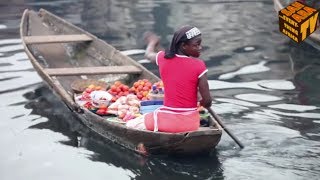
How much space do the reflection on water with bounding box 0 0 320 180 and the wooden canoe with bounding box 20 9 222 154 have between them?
213 millimetres

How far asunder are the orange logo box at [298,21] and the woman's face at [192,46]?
1674 millimetres

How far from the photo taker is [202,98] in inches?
205

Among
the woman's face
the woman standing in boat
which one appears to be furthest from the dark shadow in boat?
the woman's face

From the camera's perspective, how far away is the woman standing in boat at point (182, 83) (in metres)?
4.96

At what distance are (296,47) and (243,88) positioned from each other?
10.9ft

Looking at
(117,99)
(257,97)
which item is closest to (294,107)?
(257,97)

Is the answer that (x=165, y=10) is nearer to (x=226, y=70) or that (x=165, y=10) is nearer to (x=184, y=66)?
(x=226, y=70)

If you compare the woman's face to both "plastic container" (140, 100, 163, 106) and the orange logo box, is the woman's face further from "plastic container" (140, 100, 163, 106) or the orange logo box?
the orange logo box

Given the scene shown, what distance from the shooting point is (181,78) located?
5.10 m

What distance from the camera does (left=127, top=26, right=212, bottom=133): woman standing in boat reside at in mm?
4965

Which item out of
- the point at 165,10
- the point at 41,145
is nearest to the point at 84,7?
the point at 165,10

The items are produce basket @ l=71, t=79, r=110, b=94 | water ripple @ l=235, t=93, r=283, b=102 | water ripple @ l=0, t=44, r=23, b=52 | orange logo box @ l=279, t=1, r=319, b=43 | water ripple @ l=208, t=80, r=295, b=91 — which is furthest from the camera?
water ripple @ l=0, t=44, r=23, b=52

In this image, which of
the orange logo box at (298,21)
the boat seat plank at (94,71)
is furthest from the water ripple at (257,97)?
the orange logo box at (298,21)

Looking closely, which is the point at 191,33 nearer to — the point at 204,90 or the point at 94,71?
the point at 204,90
